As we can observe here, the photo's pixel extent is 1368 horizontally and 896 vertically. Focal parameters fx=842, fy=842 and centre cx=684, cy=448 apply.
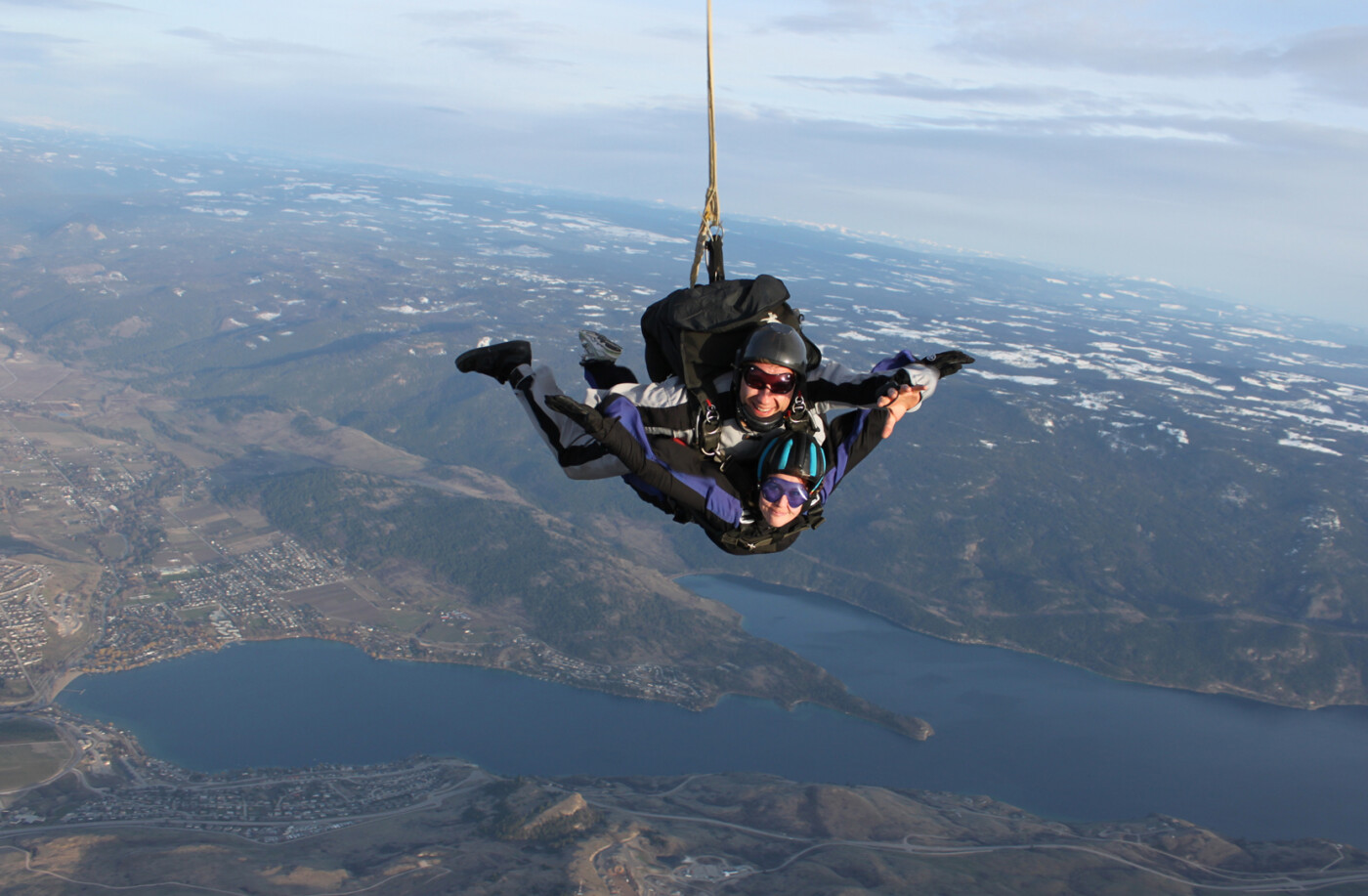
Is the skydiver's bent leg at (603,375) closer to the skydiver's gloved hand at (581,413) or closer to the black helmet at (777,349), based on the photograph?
the skydiver's gloved hand at (581,413)

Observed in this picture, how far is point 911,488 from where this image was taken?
159875 mm

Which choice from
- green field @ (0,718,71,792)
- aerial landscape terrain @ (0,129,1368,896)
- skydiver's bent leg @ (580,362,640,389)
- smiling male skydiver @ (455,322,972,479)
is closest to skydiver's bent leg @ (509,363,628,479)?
smiling male skydiver @ (455,322,972,479)

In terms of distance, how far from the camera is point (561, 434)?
30.3 ft

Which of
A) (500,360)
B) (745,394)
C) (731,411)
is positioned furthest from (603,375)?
(745,394)

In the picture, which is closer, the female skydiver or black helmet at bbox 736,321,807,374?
black helmet at bbox 736,321,807,374

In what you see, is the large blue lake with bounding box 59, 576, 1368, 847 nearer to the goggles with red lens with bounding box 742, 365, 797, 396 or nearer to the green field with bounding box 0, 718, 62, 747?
the green field with bounding box 0, 718, 62, 747

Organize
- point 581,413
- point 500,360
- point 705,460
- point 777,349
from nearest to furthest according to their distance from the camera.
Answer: point 581,413, point 777,349, point 705,460, point 500,360

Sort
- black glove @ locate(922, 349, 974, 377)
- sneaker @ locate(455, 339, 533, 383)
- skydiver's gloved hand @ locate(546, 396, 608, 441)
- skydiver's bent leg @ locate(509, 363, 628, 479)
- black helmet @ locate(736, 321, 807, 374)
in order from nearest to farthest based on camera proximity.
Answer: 1. skydiver's gloved hand @ locate(546, 396, 608, 441)
2. black helmet @ locate(736, 321, 807, 374)
3. black glove @ locate(922, 349, 974, 377)
4. skydiver's bent leg @ locate(509, 363, 628, 479)
5. sneaker @ locate(455, 339, 533, 383)

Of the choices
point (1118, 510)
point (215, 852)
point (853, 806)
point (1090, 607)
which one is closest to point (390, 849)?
point (215, 852)

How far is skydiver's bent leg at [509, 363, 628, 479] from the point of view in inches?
348

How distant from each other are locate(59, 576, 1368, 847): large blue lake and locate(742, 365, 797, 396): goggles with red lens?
8287 centimetres

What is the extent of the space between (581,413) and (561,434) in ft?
6.26

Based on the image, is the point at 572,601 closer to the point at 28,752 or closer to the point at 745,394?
the point at 28,752

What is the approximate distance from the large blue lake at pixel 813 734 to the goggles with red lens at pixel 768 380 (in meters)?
82.9
